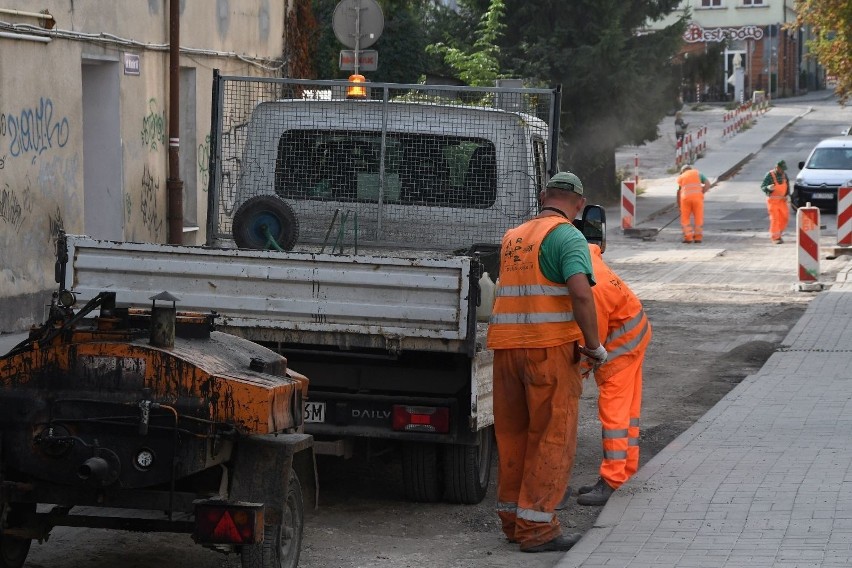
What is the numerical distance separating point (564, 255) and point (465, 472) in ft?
Result: 4.72

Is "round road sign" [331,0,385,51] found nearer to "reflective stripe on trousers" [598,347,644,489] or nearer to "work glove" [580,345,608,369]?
"reflective stripe on trousers" [598,347,644,489]

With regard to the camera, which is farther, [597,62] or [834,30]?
[597,62]

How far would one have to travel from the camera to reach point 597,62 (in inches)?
1219

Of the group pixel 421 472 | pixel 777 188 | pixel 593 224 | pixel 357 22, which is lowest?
pixel 421 472

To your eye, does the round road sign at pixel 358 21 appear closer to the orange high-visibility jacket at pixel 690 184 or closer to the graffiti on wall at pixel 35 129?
the graffiti on wall at pixel 35 129

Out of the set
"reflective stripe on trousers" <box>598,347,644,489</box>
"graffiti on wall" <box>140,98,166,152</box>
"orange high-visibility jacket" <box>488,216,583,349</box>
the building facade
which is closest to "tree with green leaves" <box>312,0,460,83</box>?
"graffiti on wall" <box>140,98,166,152</box>

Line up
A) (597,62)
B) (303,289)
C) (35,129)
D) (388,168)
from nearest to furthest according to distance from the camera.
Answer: (303,289), (388,168), (35,129), (597,62)

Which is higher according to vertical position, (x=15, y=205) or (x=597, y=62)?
(x=597, y=62)

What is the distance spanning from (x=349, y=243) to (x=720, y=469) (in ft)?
A: 8.52

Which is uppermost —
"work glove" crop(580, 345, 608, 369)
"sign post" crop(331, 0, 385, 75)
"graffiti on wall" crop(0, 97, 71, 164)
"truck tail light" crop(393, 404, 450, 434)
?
"sign post" crop(331, 0, 385, 75)

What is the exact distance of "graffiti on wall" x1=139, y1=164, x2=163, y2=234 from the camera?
53.2 feet

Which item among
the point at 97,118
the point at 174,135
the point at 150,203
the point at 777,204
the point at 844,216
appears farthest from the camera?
the point at 777,204

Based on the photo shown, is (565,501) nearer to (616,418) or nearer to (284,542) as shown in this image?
(616,418)

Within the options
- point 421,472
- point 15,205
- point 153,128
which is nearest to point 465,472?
point 421,472
